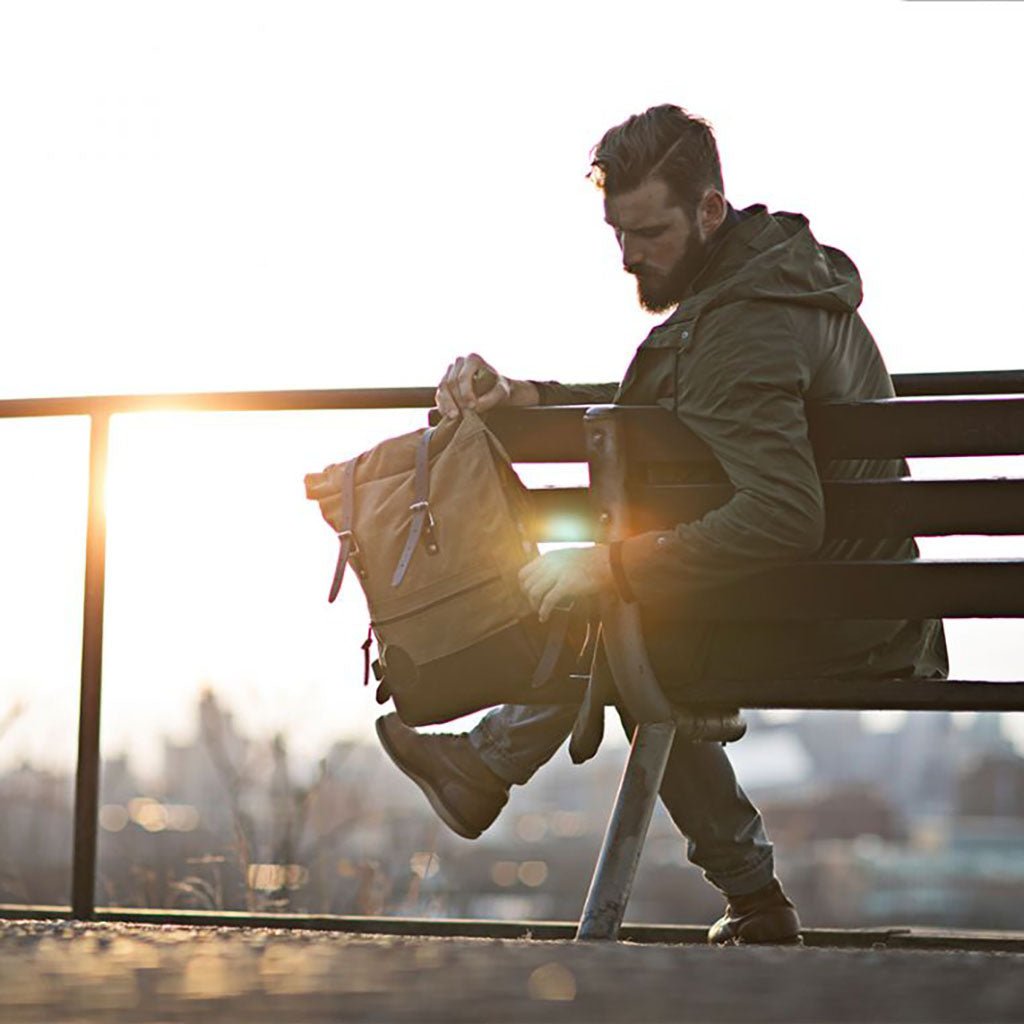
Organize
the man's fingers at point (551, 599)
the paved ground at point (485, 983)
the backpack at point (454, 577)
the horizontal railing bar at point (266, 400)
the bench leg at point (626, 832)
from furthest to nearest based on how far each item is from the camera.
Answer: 1. the horizontal railing bar at point (266, 400)
2. the backpack at point (454, 577)
3. the man's fingers at point (551, 599)
4. the bench leg at point (626, 832)
5. the paved ground at point (485, 983)

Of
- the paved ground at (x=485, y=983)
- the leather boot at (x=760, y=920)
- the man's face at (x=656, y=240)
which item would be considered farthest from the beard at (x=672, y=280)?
the paved ground at (x=485, y=983)

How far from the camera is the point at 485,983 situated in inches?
70.3

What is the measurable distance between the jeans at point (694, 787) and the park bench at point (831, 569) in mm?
204

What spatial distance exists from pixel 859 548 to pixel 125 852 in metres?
1.87

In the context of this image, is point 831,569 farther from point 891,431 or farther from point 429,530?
point 429,530

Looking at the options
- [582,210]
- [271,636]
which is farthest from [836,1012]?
[271,636]

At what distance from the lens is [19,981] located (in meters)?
1.81

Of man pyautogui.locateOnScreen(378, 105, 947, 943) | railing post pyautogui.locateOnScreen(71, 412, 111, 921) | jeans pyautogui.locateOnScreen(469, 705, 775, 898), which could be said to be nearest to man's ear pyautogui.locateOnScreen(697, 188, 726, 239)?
man pyautogui.locateOnScreen(378, 105, 947, 943)

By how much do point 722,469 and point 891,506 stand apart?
0.20 metres

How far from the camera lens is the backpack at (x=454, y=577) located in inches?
106

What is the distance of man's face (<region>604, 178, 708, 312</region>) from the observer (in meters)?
2.76

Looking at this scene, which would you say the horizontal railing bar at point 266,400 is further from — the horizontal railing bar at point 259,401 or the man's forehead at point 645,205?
the man's forehead at point 645,205

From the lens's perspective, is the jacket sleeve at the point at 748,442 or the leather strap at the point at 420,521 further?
the leather strap at the point at 420,521

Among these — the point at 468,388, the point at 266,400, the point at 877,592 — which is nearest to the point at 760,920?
the point at 877,592
